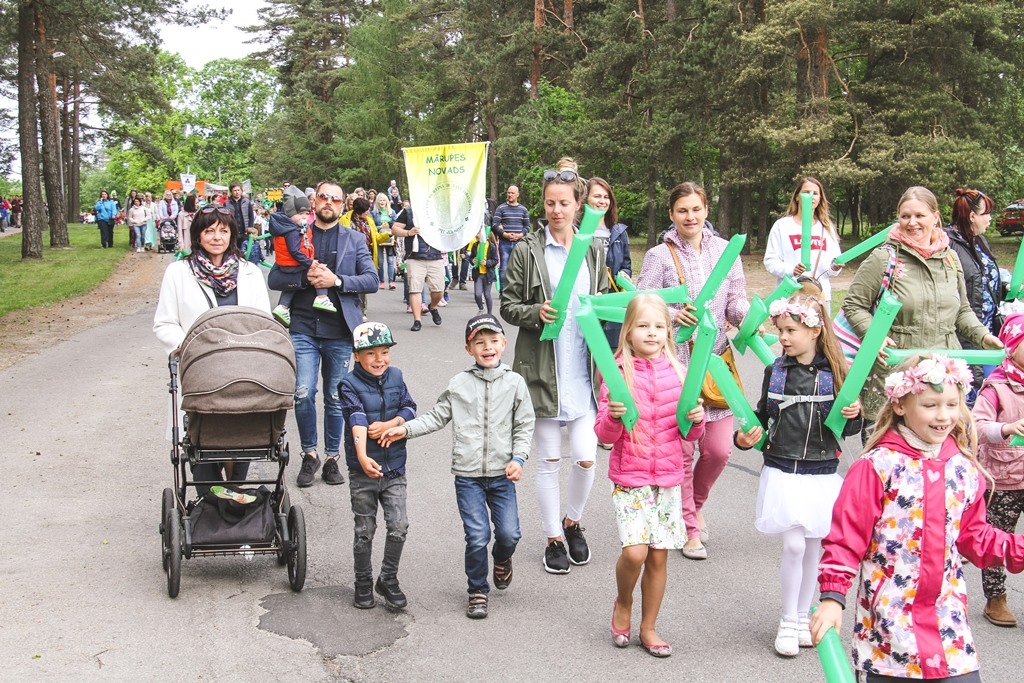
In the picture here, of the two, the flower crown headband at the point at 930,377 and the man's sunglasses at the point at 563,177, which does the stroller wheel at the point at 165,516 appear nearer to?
the man's sunglasses at the point at 563,177

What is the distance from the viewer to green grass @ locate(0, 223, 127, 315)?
2102cm

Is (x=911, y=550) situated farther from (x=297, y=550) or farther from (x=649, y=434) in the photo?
(x=297, y=550)

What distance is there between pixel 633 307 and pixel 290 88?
252 ft

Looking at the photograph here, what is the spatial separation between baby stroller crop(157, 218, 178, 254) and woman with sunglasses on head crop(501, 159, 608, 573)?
32265 millimetres

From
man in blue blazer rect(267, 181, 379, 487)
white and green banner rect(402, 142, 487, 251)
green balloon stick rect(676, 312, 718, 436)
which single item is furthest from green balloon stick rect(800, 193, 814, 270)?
white and green banner rect(402, 142, 487, 251)

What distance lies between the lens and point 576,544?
617 centimetres

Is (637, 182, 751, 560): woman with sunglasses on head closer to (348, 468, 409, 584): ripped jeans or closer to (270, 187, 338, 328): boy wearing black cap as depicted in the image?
(348, 468, 409, 584): ripped jeans

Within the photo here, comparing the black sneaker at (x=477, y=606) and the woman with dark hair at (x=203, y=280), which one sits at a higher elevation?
the woman with dark hair at (x=203, y=280)

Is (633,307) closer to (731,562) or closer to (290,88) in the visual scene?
(731,562)

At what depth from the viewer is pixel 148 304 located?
20.5 m

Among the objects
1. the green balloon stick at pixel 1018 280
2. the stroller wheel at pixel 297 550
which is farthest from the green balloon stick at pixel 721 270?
the green balloon stick at pixel 1018 280

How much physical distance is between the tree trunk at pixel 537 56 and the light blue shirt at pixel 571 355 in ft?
119

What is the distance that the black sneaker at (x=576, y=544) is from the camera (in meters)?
6.13

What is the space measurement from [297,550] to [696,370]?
232 centimetres
